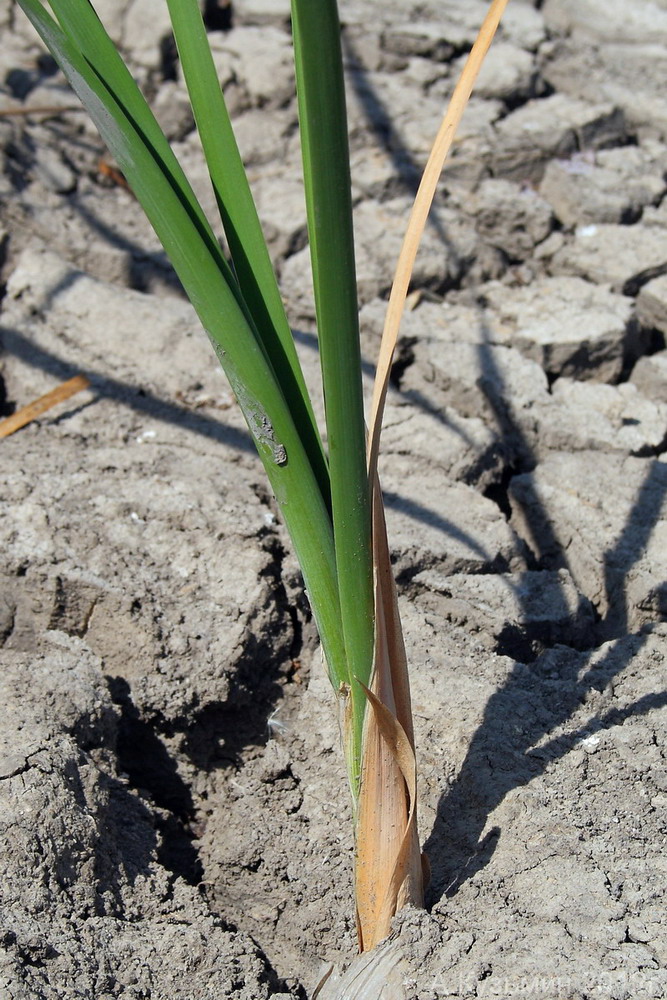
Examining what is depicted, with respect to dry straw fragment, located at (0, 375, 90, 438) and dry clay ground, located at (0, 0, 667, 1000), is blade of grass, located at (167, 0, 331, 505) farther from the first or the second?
dry straw fragment, located at (0, 375, 90, 438)

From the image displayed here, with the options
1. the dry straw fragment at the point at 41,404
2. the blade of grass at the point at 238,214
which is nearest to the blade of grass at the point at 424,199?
the blade of grass at the point at 238,214

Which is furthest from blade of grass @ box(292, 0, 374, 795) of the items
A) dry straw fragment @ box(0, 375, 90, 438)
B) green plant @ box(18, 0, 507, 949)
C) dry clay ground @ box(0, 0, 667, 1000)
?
dry straw fragment @ box(0, 375, 90, 438)

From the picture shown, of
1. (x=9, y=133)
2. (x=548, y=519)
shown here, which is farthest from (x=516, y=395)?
(x=9, y=133)

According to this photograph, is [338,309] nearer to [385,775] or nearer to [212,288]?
[212,288]

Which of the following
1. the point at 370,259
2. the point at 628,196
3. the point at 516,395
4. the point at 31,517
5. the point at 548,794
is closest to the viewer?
the point at 548,794

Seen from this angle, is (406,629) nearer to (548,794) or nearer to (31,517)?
(548,794)

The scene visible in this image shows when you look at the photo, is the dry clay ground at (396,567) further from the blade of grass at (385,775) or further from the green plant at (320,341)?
the green plant at (320,341)

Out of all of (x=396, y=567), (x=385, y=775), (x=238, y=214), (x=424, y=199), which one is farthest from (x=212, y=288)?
(x=396, y=567)

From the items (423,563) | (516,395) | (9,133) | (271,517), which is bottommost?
(423,563)
